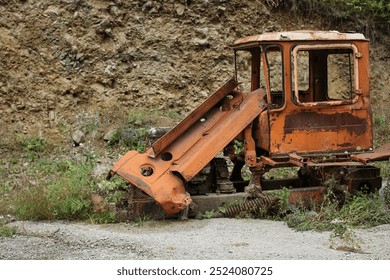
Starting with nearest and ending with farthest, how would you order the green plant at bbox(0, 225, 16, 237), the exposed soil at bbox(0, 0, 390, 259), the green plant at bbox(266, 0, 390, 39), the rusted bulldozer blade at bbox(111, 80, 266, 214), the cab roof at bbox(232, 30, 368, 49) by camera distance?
1. the green plant at bbox(0, 225, 16, 237)
2. the rusted bulldozer blade at bbox(111, 80, 266, 214)
3. the cab roof at bbox(232, 30, 368, 49)
4. the exposed soil at bbox(0, 0, 390, 259)
5. the green plant at bbox(266, 0, 390, 39)

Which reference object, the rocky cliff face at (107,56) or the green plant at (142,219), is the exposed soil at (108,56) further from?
the green plant at (142,219)

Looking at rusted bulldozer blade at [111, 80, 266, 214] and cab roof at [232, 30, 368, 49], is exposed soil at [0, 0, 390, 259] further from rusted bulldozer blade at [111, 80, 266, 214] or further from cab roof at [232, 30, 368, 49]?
cab roof at [232, 30, 368, 49]

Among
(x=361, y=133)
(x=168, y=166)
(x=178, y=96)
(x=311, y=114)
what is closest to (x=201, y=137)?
(x=168, y=166)

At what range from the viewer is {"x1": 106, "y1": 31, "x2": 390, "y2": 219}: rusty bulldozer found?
8.43m

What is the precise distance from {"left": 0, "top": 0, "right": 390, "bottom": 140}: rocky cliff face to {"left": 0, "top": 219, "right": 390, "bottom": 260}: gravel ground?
187 inches

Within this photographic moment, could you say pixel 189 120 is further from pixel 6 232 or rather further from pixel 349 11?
pixel 349 11

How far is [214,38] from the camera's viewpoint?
1396 cm

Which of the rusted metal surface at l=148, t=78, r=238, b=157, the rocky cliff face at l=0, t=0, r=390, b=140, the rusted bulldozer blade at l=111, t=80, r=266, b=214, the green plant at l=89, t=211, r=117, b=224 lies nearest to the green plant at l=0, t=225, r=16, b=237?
the green plant at l=89, t=211, r=117, b=224

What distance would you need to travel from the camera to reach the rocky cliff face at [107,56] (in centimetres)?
1259

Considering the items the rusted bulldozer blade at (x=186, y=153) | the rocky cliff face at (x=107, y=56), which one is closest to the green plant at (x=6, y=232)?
the rusted bulldozer blade at (x=186, y=153)

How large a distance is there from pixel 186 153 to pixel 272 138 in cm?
115

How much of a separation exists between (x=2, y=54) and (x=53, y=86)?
112cm

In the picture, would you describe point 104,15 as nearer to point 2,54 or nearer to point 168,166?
point 2,54

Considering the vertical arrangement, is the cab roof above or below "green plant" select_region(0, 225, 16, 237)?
above
